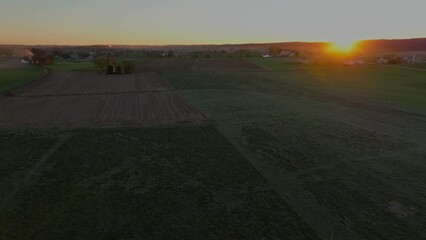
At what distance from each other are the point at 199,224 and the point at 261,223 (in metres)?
1.69

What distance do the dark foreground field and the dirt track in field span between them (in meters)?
1.87

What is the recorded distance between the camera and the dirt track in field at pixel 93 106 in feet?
78.5

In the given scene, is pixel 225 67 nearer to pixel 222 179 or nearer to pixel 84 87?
pixel 84 87

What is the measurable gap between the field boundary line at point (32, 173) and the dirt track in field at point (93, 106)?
406 cm

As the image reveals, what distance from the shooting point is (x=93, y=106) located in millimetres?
30141

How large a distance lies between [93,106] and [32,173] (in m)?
16.6

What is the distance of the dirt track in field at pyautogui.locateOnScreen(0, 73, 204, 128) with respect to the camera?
23.9 metres

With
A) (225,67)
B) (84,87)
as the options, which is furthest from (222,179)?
(225,67)

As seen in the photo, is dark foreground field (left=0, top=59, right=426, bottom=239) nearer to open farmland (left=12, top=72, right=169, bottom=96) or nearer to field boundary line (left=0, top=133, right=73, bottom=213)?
field boundary line (left=0, top=133, right=73, bottom=213)

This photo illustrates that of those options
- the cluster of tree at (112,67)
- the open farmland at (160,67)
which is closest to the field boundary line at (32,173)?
the cluster of tree at (112,67)

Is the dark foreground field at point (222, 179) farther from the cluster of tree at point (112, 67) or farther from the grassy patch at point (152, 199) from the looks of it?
the cluster of tree at point (112, 67)

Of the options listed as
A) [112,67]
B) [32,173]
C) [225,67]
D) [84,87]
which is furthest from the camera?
[225,67]

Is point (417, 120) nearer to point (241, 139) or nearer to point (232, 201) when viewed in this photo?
point (241, 139)

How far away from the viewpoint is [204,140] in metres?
18.9
